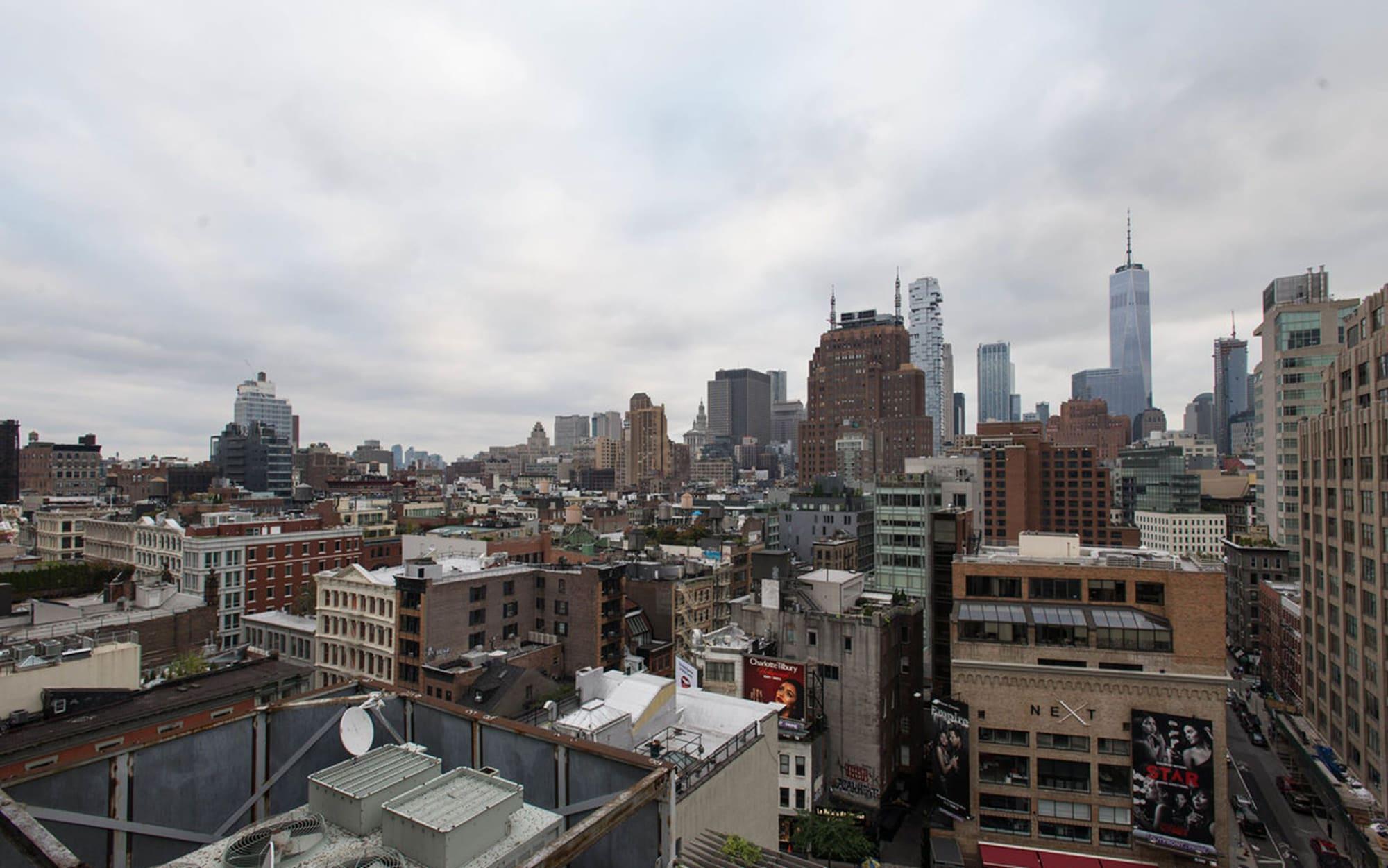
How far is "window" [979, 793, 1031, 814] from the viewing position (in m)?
42.5

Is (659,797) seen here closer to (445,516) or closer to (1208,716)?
(1208,716)

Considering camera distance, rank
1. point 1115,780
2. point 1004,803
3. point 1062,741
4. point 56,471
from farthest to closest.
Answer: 1. point 56,471
2. point 1004,803
3. point 1062,741
4. point 1115,780

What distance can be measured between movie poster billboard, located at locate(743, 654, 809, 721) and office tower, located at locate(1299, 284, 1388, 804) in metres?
39.5

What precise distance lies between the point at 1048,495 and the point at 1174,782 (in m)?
118

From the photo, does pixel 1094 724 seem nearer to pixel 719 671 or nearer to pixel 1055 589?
pixel 1055 589

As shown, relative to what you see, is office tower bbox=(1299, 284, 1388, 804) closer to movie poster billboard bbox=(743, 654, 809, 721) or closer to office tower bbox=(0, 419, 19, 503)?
movie poster billboard bbox=(743, 654, 809, 721)

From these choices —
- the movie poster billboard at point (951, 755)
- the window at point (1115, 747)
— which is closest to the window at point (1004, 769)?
the movie poster billboard at point (951, 755)

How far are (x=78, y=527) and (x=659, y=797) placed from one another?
414 ft

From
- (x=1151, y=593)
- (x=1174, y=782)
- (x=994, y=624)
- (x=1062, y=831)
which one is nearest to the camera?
(x=1174, y=782)

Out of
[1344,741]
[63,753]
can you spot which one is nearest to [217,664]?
[63,753]

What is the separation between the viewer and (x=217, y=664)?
179 ft

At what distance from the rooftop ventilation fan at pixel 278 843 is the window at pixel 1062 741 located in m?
44.4

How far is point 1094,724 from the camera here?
4116 centimetres

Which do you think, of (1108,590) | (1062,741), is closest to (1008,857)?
(1062,741)
